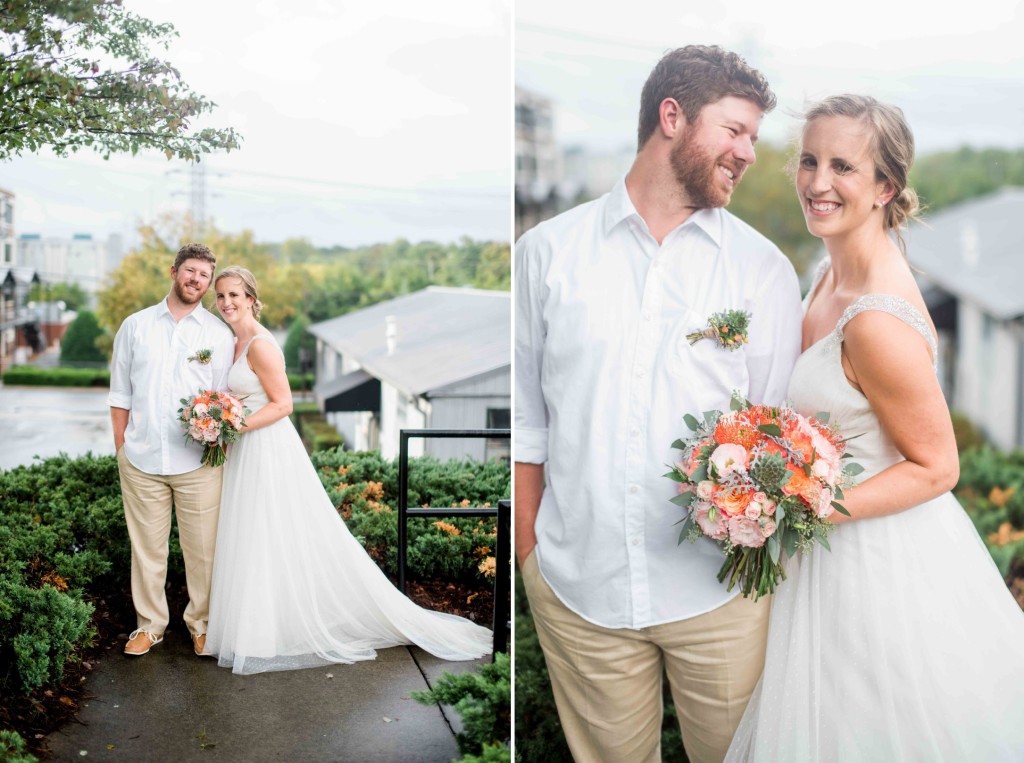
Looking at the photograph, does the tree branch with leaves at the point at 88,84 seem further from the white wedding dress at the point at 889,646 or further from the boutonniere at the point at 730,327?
the white wedding dress at the point at 889,646

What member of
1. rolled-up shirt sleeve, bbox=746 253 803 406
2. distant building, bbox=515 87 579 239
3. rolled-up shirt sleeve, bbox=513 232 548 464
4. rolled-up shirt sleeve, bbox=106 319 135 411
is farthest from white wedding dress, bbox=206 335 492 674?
rolled-up shirt sleeve, bbox=746 253 803 406

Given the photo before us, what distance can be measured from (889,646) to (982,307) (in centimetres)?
255

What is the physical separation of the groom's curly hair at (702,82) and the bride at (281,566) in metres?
1.30

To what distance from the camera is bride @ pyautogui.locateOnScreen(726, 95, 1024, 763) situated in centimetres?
214

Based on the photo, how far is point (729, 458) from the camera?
1.97 metres

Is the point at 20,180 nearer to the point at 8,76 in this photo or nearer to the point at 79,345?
the point at 8,76

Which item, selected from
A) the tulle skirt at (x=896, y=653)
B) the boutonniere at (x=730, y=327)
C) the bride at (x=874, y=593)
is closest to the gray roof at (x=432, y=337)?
the boutonniere at (x=730, y=327)

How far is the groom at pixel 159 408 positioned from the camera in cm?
253

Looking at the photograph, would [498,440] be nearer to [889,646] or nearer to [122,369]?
[122,369]

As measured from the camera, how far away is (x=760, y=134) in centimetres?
233

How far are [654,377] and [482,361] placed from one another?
81cm

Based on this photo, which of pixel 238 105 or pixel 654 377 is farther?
pixel 238 105

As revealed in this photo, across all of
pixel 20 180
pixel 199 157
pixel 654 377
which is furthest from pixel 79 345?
pixel 654 377

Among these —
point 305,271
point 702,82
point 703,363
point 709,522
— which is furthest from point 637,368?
point 305,271
